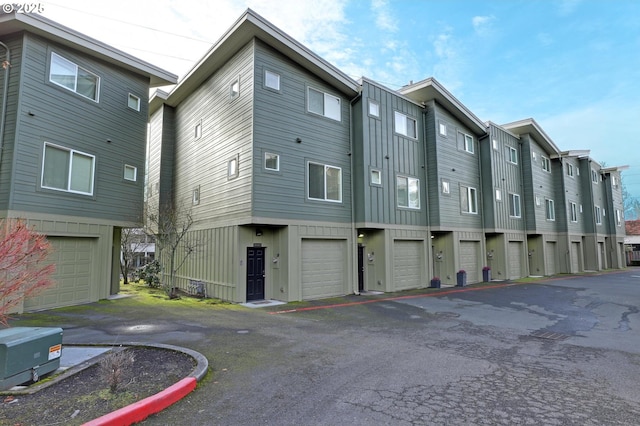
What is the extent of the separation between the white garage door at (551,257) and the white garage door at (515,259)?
10.4ft

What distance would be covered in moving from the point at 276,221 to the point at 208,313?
3.54 metres

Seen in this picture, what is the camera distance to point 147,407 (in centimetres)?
369

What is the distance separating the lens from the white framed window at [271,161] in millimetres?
11590

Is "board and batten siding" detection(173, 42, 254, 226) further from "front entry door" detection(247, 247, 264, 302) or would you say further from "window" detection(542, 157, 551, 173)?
"window" detection(542, 157, 551, 173)

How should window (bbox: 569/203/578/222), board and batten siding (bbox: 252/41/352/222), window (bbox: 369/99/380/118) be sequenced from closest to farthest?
board and batten siding (bbox: 252/41/352/222) → window (bbox: 369/99/380/118) → window (bbox: 569/203/578/222)

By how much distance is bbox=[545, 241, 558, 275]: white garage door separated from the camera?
24.0 meters

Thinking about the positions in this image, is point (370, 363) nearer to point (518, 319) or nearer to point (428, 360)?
point (428, 360)

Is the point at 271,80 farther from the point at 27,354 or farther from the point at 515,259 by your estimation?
the point at 515,259

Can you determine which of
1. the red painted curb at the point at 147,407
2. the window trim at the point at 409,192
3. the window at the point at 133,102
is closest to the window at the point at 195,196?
the window at the point at 133,102

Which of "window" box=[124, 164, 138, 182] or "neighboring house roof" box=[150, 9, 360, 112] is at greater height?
"neighboring house roof" box=[150, 9, 360, 112]

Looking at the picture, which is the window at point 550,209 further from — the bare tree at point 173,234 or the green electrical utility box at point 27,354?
the green electrical utility box at point 27,354

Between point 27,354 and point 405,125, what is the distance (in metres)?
15.4

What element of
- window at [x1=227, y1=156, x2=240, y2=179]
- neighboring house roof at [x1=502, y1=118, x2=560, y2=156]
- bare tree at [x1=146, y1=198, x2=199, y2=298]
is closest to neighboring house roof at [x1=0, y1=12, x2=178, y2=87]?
window at [x1=227, y1=156, x2=240, y2=179]

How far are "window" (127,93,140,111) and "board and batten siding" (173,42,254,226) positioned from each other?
2.49 metres
